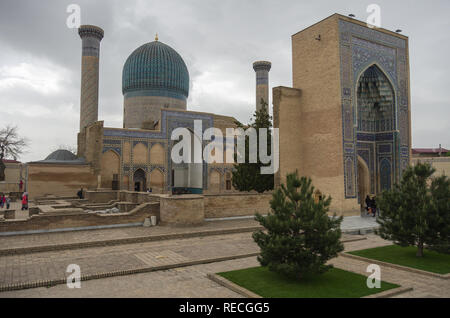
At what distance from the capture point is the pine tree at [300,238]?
15.2ft

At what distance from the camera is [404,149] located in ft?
46.7

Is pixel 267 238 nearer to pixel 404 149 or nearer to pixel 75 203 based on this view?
pixel 75 203

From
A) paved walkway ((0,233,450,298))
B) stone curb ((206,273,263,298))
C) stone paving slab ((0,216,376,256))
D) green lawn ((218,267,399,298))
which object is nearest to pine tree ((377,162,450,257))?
paved walkway ((0,233,450,298))

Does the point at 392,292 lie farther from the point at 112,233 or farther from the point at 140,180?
the point at 140,180

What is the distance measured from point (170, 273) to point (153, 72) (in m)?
22.0

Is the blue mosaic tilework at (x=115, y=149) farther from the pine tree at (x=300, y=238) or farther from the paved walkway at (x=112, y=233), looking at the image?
the pine tree at (x=300, y=238)

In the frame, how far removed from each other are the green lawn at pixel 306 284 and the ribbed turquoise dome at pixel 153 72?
22.1 m

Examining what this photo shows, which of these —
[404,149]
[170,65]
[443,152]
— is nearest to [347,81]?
[404,149]

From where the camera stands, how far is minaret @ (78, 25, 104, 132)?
74.5ft

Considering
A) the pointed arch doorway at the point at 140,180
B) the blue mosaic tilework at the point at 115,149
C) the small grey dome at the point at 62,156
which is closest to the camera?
the blue mosaic tilework at the point at 115,149

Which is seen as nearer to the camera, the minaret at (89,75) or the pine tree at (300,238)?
the pine tree at (300,238)

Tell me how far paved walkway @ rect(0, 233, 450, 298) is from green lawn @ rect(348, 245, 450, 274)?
16.0 inches

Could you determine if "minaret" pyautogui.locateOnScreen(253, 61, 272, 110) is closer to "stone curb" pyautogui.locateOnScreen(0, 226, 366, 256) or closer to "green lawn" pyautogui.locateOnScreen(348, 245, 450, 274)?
"stone curb" pyautogui.locateOnScreen(0, 226, 366, 256)

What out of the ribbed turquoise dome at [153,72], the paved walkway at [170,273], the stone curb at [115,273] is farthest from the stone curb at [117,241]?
the ribbed turquoise dome at [153,72]
